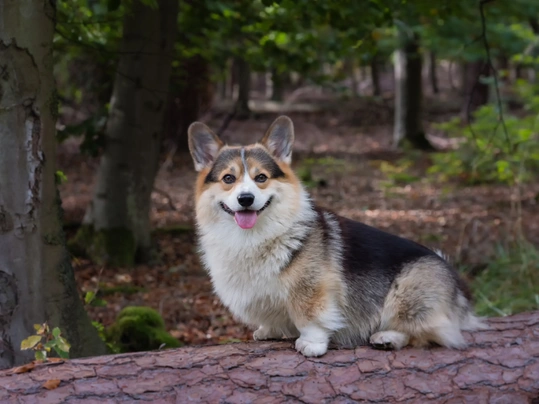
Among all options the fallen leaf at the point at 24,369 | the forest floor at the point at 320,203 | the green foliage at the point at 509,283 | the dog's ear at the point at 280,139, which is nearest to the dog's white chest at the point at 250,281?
the dog's ear at the point at 280,139

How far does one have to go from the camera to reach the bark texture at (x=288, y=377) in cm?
326

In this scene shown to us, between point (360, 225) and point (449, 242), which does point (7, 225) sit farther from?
point (449, 242)

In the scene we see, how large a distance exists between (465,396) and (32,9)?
3611mm

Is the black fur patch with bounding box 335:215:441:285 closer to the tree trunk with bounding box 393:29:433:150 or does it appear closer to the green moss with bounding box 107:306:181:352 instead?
the green moss with bounding box 107:306:181:352

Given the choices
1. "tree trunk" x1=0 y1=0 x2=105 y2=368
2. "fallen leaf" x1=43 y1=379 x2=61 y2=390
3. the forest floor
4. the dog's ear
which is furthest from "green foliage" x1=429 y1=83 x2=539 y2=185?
"fallen leaf" x1=43 y1=379 x2=61 y2=390

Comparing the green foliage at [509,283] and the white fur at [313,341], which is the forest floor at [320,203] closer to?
the green foliage at [509,283]

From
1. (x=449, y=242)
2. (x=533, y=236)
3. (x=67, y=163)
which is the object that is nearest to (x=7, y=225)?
(x=449, y=242)

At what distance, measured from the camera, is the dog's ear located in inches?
155

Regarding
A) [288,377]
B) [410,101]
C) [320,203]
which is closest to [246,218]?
[288,377]

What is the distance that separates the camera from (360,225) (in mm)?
4047

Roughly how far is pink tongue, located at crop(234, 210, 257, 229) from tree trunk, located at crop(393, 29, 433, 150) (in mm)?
15849

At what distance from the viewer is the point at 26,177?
396cm

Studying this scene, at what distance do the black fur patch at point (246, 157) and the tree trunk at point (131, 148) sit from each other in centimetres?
397

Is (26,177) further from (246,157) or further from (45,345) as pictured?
(246,157)
